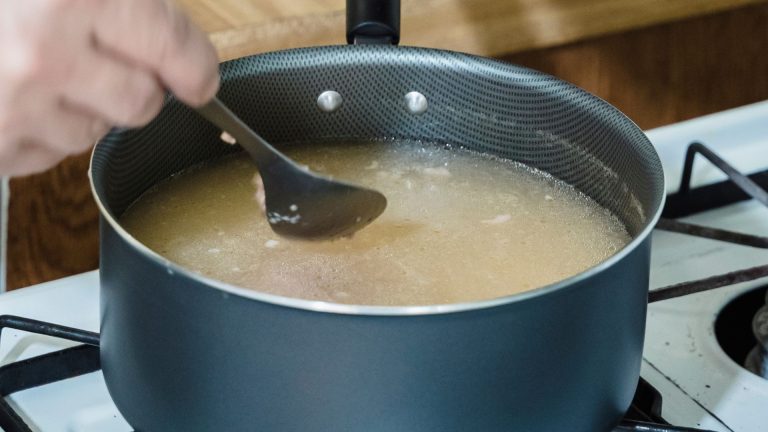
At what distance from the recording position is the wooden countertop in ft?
3.14

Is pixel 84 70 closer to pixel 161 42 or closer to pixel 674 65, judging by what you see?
pixel 161 42

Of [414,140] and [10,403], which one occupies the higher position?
[414,140]

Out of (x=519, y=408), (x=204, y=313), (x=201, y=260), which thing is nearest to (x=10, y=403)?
(x=201, y=260)

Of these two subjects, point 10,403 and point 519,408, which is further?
point 10,403

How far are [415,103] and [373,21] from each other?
0.31 feet

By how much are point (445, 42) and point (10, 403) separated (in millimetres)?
542

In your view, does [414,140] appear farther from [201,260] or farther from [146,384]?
[146,384]

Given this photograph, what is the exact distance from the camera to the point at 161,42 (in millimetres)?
498

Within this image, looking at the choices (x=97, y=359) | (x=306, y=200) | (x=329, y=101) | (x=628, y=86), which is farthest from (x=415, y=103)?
(x=628, y=86)

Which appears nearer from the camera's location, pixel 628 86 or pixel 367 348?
pixel 367 348

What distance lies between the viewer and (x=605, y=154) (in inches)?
30.5

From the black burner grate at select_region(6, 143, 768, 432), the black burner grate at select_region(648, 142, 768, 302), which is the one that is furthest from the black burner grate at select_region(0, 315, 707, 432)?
the black burner grate at select_region(648, 142, 768, 302)

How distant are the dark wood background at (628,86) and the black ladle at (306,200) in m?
0.32

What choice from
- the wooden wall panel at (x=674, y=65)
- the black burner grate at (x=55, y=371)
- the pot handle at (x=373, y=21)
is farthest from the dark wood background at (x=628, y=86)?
the pot handle at (x=373, y=21)
